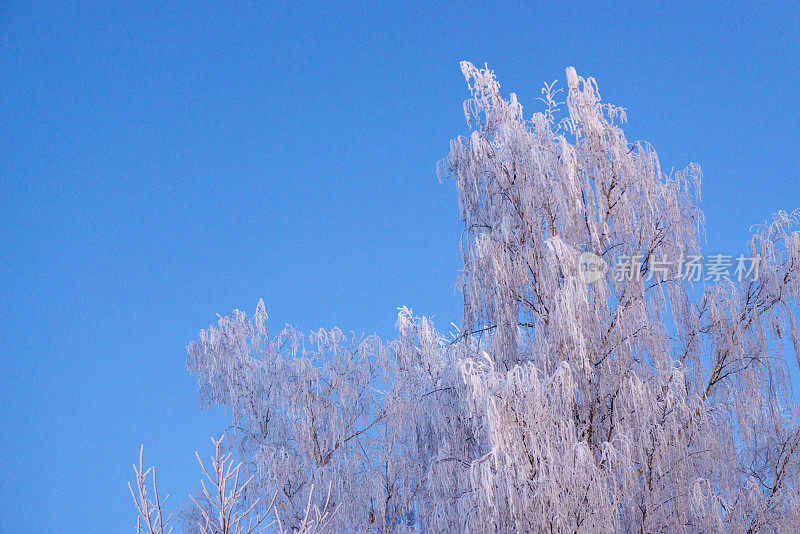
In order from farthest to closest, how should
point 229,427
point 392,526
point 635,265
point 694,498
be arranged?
point 229,427 → point 392,526 → point 635,265 → point 694,498

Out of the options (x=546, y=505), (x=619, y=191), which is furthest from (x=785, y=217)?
(x=546, y=505)

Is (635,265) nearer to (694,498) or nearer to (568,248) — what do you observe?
(568,248)

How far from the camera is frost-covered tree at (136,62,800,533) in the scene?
530 centimetres

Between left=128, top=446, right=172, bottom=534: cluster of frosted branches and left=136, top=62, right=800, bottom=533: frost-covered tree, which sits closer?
left=128, top=446, right=172, bottom=534: cluster of frosted branches

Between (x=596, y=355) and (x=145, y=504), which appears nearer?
(x=145, y=504)

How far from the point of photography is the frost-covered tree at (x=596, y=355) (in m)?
5.30

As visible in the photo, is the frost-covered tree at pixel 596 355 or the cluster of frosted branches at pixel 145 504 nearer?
the cluster of frosted branches at pixel 145 504

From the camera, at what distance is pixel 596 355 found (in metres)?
6.04

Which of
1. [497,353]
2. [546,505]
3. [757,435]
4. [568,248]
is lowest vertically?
[546,505]

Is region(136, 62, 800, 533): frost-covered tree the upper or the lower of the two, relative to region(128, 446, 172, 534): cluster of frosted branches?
upper

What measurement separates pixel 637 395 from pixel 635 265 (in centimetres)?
120

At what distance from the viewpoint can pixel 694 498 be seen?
5.58 meters

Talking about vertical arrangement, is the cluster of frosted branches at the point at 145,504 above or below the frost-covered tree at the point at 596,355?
below

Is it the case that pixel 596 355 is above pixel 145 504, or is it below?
above
